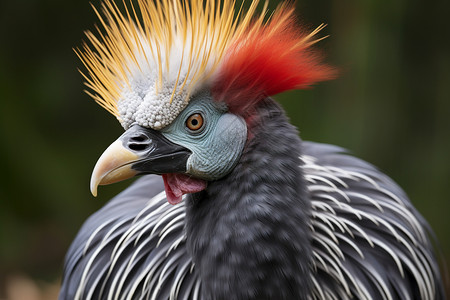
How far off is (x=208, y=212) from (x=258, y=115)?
0.97ft

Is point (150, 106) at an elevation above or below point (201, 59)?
below

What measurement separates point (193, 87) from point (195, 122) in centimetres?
10

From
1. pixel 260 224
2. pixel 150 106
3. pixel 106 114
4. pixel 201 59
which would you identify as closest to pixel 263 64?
pixel 201 59

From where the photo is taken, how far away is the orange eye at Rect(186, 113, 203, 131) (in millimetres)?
1648

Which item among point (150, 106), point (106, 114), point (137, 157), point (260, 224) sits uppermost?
point (150, 106)

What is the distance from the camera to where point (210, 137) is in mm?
1664

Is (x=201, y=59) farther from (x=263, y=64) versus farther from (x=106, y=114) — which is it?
(x=106, y=114)

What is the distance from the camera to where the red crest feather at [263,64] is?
5.41 feet

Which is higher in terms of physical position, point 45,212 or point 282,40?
point 282,40

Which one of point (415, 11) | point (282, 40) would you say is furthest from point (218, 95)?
point (415, 11)

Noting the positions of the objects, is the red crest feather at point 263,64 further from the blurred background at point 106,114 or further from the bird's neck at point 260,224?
the blurred background at point 106,114

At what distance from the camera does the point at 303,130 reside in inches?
153

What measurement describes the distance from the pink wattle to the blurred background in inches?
84.0

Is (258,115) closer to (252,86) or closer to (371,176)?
(252,86)
